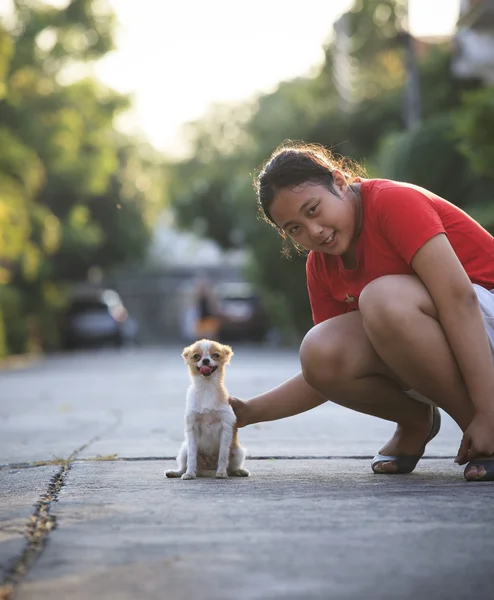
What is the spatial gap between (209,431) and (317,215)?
1316 millimetres

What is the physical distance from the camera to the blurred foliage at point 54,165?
27.3m

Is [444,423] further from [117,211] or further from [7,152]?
[117,211]

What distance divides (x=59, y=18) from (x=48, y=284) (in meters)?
8.00

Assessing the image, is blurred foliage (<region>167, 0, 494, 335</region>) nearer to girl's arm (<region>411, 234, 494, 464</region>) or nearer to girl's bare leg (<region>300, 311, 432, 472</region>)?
girl's bare leg (<region>300, 311, 432, 472</region>)

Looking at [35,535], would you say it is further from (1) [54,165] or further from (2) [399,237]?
(1) [54,165]

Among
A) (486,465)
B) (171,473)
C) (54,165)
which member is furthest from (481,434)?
(54,165)

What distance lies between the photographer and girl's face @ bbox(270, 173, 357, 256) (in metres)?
4.40

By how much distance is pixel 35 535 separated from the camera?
3334 millimetres

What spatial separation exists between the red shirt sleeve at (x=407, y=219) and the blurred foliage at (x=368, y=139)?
26.9 feet

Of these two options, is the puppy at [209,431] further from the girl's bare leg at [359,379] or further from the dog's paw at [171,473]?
the girl's bare leg at [359,379]

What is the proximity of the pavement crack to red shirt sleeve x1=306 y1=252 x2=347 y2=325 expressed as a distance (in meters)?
1.31

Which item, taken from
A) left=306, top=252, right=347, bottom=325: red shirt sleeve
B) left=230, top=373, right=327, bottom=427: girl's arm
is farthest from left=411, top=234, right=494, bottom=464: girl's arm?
left=230, top=373, right=327, bottom=427: girl's arm

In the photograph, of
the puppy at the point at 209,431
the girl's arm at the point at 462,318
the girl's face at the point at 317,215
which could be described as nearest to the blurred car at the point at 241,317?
the puppy at the point at 209,431

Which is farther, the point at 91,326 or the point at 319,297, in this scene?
the point at 91,326
